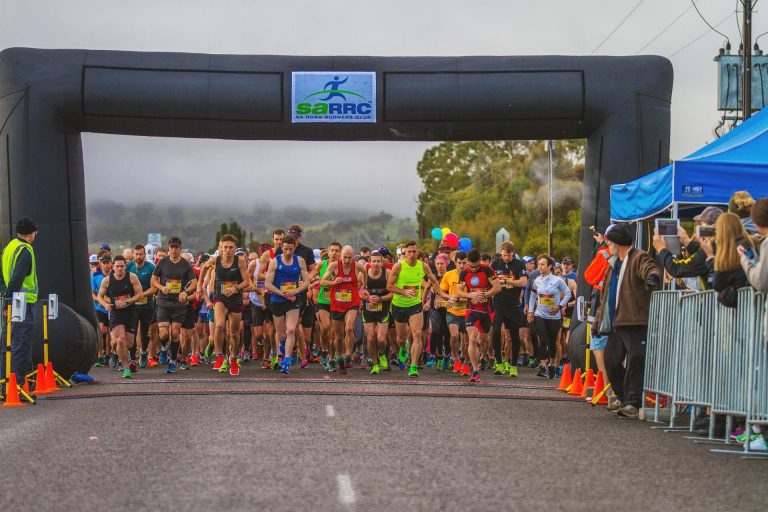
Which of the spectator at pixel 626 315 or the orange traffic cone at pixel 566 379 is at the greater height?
the spectator at pixel 626 315

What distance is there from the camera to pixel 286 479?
752cm

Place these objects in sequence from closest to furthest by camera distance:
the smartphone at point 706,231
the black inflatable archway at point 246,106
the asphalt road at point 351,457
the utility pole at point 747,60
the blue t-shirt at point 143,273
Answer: the asphalt road at point 351,457, the smartphone at point 706,231, the black inflatable archway at point 246,106, the blue t-shirt at point 143,273, the utility pole at point 747,60

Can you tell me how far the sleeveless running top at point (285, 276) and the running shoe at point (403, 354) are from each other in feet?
11.0

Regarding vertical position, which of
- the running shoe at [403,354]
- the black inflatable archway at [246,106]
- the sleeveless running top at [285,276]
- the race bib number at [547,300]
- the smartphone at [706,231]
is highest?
the black inflatable archway at [246,106]

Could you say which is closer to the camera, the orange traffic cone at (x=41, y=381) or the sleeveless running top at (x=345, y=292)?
the orange traffic cone at (x=41, y=381)

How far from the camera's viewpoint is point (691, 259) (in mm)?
11055

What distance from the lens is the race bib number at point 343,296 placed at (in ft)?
62.2

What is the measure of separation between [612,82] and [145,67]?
6.60 meters

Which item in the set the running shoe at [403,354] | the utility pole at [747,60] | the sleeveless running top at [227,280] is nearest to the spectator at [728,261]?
the sleeveless running top at [227,280]

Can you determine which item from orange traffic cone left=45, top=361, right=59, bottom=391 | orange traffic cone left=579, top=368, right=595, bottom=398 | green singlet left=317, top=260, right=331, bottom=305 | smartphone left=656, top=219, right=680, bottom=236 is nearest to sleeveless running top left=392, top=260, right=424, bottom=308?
green singlet left=317, top=260, right=331, bottom=305

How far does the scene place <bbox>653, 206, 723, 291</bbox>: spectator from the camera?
1095 cm

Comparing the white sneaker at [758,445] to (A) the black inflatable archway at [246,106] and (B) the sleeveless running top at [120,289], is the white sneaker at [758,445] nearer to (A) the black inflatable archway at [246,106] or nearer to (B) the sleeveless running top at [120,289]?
(A) the black inflatable archway at [246,106]

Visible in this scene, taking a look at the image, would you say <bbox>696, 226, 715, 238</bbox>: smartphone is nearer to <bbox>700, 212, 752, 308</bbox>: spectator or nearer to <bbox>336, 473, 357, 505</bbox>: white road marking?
<bbox>700, 212, 752, 308</bbox>: spectator

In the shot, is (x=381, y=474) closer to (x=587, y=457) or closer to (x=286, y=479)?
(x=286, y=479)
